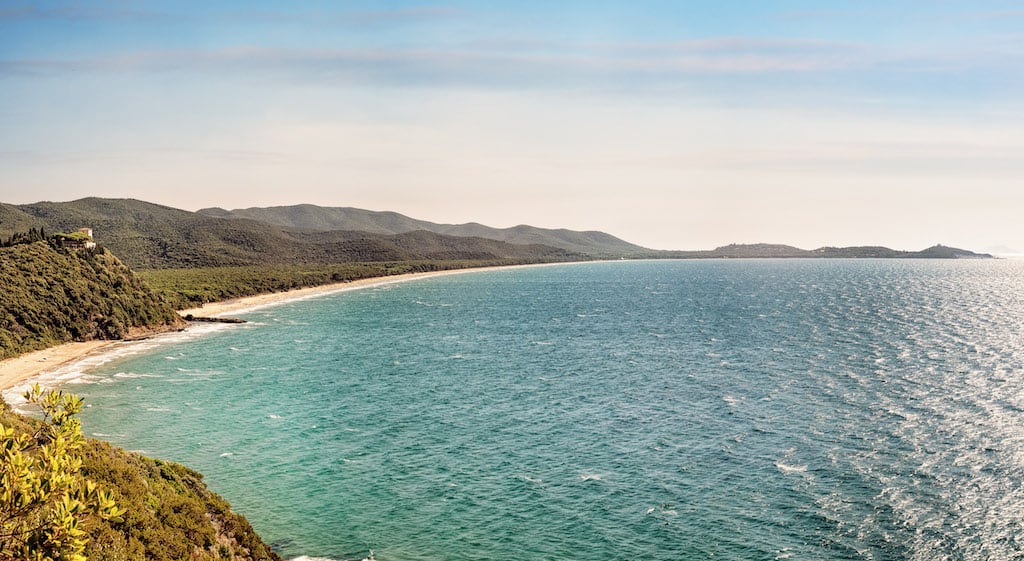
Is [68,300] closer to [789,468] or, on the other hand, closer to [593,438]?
[593,438]

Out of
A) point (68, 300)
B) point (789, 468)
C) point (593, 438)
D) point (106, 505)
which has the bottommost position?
point (789, 468)

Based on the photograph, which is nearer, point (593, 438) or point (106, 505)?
point (106, 505)

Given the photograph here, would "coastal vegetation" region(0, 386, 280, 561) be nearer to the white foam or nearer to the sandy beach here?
the white foam

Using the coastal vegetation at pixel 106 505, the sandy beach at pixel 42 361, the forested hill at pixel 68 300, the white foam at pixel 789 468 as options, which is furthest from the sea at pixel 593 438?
the forested hill at pixel 68 300

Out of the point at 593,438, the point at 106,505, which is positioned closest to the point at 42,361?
the point at 593,438

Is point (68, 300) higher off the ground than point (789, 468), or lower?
higher

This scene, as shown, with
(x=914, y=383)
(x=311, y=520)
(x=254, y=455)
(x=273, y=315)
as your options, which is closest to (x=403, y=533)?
(x=311, y=520)

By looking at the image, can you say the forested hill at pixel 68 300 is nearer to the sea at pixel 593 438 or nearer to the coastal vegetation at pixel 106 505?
the sea at pixel 593 438

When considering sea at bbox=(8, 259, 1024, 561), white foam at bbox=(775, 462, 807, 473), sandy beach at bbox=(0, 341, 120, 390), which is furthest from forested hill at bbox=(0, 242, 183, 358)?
white foam at bbox=(775, 462, 807, 473)
